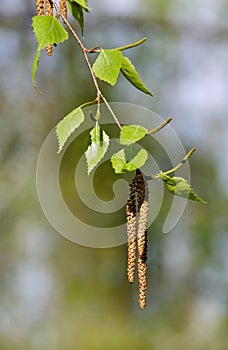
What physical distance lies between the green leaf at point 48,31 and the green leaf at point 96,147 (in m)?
0.07

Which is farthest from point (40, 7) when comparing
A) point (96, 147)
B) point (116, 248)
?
point (116, 248)

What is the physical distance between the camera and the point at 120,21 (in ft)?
11.4

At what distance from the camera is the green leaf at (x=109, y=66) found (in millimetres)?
569

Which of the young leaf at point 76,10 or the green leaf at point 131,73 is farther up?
the young leaf at point 76,10

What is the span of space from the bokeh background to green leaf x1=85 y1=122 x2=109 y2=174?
2676 mm

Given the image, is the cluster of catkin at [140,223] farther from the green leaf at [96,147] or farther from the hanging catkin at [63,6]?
the hanging catkin at [63,6]

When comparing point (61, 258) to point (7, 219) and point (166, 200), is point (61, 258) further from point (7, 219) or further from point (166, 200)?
point (166, 200)

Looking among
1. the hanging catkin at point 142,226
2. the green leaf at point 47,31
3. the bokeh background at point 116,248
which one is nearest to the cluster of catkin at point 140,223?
the hanging catkin at point 142,226

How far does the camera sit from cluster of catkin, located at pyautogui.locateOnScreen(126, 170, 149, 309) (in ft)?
1.85

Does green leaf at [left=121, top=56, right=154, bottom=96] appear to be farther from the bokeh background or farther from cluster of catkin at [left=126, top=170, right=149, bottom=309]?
the bokeh background

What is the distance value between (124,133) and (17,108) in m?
2.91

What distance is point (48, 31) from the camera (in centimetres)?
58

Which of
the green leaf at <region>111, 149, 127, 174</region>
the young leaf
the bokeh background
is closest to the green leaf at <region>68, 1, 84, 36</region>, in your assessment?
the young leaf

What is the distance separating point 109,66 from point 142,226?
115mm
